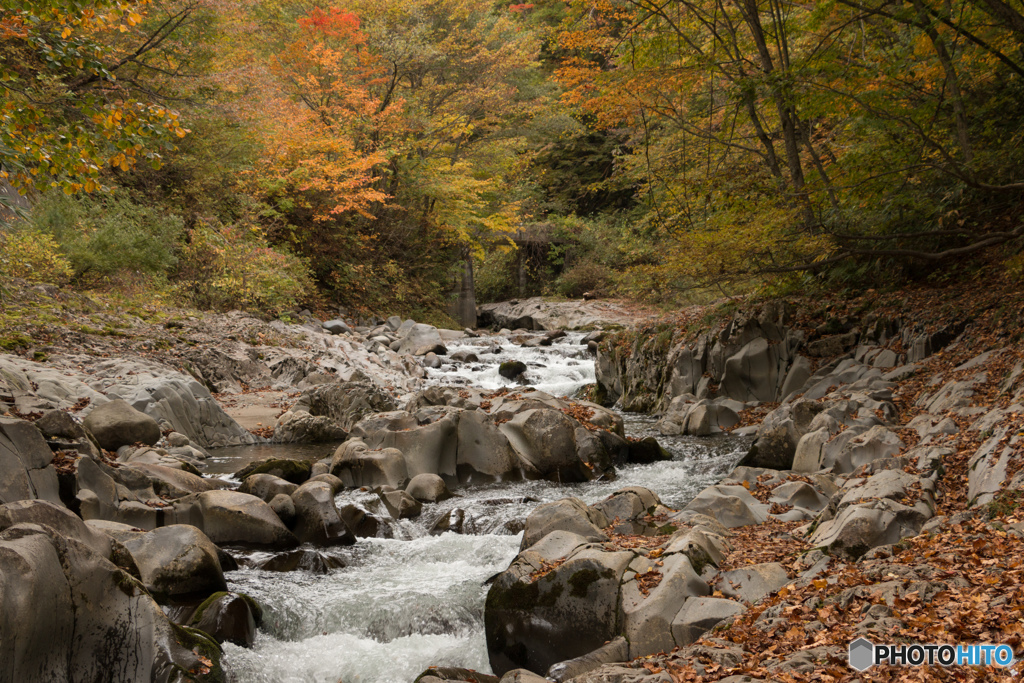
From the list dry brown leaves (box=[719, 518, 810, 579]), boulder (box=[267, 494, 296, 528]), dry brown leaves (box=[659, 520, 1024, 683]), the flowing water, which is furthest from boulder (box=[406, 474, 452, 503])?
dry brown leaves (box=[659, 520, 1024, 683])

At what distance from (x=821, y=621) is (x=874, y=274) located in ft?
31.9

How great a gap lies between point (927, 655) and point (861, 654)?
298 mm

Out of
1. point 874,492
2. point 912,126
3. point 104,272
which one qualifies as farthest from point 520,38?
point 874,492

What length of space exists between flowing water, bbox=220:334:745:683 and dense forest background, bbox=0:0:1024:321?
400 cm

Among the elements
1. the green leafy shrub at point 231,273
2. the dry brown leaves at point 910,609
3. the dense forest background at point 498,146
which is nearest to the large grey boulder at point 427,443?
the dense forest background at point 498,146

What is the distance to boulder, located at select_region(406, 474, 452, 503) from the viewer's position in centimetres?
846

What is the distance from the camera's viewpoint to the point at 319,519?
281 inches

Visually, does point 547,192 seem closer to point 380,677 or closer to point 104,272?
point 104,272

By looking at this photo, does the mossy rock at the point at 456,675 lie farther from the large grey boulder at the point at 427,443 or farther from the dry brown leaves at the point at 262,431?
the dry brown leaves at the point at 262,431

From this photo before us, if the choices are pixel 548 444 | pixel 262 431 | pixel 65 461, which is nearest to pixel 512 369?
pixel 262 431

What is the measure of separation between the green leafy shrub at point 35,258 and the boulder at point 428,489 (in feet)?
30.0

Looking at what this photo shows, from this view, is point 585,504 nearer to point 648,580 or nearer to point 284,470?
point 648,580

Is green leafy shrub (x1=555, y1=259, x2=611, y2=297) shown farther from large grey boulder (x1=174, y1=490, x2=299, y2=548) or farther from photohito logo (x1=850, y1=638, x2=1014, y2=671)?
photohito logo (x1=850, y1=638, x2=1014, y2=671)

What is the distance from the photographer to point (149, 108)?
5.98m
